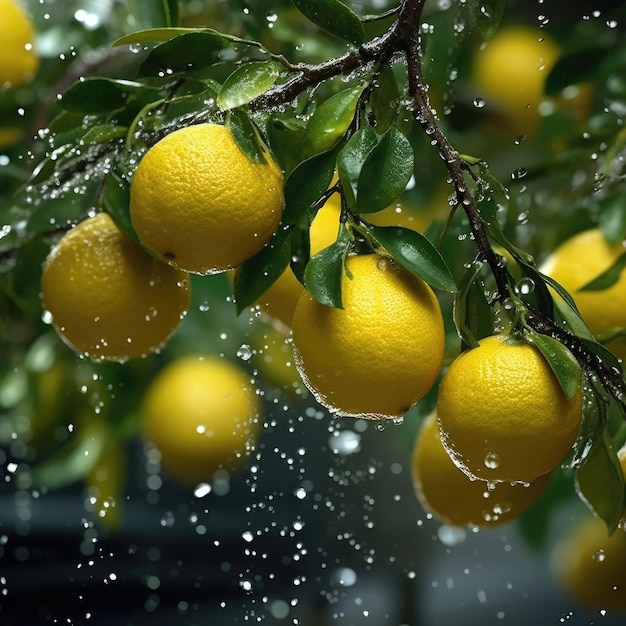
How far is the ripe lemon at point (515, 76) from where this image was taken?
3.02 ft

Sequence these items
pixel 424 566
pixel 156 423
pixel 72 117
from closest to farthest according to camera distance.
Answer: pixel 72 117, pixel 156 423, pixel 424 566

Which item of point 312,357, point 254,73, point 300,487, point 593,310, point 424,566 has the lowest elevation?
point 424,566

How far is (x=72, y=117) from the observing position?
549 millimetres

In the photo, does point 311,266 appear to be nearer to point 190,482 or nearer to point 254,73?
point 254,73

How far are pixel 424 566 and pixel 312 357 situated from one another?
838 millimetres

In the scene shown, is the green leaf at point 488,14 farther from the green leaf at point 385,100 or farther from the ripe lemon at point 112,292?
the ripe lemon at point 112,292

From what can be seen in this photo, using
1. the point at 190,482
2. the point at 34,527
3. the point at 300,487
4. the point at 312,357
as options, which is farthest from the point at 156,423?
the point at 312,357

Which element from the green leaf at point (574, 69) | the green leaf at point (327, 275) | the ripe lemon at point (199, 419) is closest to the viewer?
the green leaf at point (327, 275)

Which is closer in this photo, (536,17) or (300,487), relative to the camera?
(536,17)

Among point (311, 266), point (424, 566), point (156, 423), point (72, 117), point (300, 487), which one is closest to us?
point (311, 266)

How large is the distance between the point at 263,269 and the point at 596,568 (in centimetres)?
46

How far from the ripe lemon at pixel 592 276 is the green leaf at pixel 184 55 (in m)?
0.29

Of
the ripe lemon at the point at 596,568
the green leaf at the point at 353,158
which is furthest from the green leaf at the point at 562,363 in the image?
the ripe lemon at the point at 596,568

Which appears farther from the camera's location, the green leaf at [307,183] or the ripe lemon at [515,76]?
the ripe lemon at [515,76]
